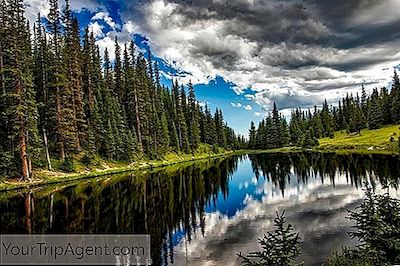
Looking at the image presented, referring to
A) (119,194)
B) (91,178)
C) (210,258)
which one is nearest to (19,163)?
(91,178)

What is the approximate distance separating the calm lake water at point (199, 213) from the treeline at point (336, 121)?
83538 mm

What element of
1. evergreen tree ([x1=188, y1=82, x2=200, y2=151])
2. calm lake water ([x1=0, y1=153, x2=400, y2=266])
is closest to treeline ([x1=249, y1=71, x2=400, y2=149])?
evergreen tree ([x1=188, y1=82, x2=200, y2=151])

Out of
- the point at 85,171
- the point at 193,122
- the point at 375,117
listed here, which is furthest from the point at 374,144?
the point at 85,171

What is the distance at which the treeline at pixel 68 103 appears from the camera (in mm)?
44188

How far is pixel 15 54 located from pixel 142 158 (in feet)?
123

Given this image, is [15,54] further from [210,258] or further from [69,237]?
[210,258]

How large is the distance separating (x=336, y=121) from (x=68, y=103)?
5359 inches

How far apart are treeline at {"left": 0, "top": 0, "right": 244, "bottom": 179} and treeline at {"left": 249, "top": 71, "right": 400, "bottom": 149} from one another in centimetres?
4766

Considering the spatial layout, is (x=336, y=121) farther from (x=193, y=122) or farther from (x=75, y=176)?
(x=75, y=176)

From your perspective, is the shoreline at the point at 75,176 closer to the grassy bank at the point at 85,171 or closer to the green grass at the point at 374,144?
the grassy bank at the point at 85,171

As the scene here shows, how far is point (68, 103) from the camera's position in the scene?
5831 centimetres

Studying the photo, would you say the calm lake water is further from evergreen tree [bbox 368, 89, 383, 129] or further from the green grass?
evergreen tree [bbox 368, 89, 383, 129]

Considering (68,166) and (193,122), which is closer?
(68,166)

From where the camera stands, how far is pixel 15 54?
4403cm
